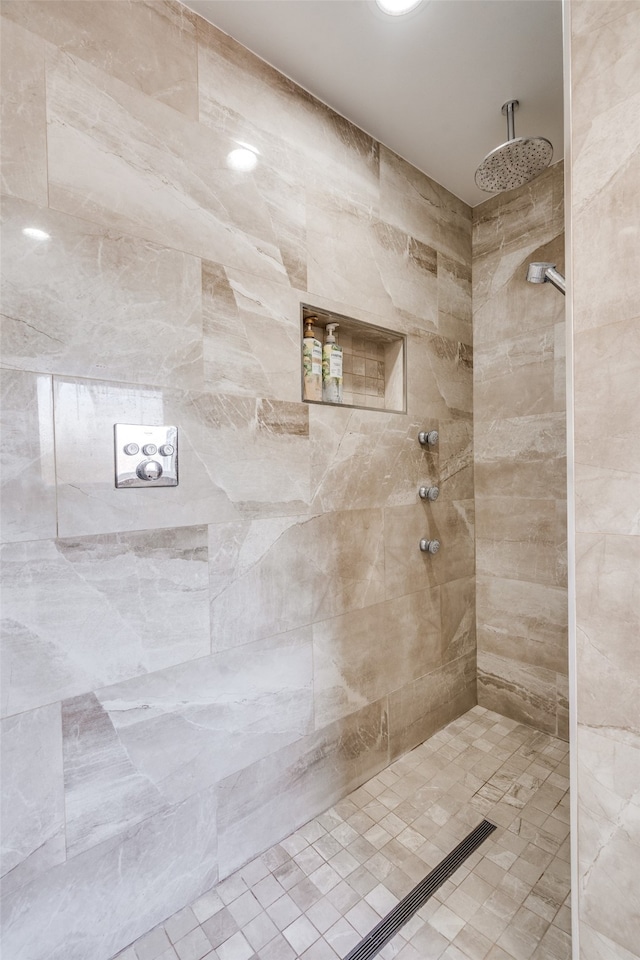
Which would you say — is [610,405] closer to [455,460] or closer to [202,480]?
[202,480]

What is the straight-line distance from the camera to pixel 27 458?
88 centimetres

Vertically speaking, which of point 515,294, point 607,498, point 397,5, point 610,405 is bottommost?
point 607,498

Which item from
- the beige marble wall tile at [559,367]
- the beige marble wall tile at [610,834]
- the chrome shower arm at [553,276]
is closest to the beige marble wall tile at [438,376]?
the beige marble wall tile at [559,367]

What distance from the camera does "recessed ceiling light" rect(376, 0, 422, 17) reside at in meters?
1.09

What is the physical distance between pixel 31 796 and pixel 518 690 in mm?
1765

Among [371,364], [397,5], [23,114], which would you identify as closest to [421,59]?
[397,5]

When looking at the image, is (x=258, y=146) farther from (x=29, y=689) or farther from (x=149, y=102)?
(x=29, y=689)

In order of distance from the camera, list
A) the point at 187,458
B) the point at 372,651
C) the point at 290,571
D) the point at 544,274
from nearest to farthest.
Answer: the point at 187,458, the point at 544,274, the point at 290,571, the point at 372,651

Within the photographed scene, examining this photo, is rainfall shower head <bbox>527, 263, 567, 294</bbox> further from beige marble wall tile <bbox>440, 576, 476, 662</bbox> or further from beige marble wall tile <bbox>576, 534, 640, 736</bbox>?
beige marble wall tile <bbox>440, 576, 476, 662</bbox>

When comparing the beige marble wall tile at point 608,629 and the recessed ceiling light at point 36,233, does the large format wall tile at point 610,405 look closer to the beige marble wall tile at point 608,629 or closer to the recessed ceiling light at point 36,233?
the beige marble wall tile at point 608,629

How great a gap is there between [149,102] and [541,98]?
48.4 inches

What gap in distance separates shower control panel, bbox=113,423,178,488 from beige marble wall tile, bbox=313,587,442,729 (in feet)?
2.21

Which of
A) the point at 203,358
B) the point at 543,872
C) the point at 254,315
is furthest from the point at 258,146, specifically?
the point at 543,872

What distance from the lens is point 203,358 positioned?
112 centimetres
